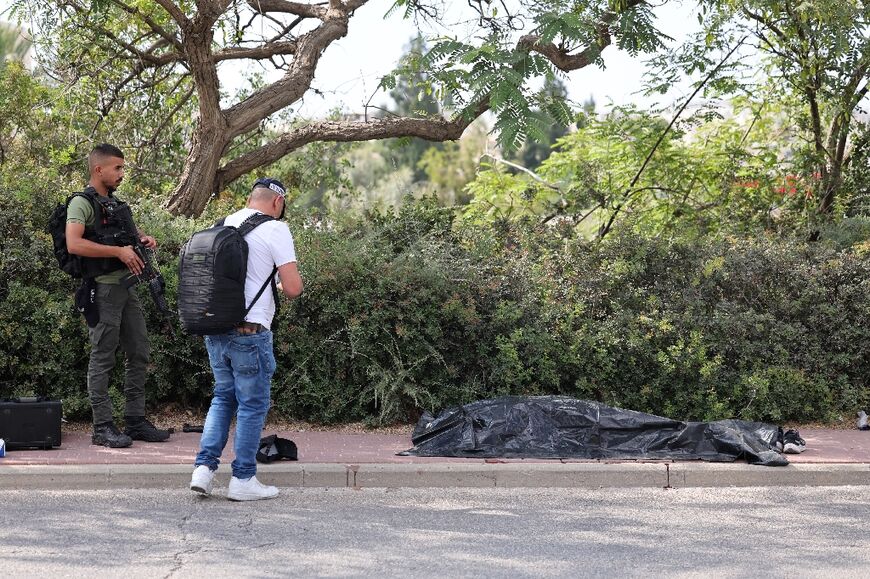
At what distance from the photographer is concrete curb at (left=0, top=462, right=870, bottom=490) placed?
657 centimetres

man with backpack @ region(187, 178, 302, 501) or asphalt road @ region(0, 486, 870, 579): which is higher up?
man with backpack @ region(187, 178, 302, 501)

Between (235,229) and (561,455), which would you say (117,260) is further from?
(561,455)

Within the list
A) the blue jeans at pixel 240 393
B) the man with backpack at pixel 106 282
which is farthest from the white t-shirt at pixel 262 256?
the man with backpack at pixel 106 282

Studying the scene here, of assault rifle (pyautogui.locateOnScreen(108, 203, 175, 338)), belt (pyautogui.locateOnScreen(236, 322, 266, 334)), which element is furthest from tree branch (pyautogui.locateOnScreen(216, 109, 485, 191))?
belt (pyautogui.locateOnScreen(236, 322, 266, 334))

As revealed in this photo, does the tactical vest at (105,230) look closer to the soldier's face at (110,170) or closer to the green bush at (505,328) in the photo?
the soldier's face at (110,170)

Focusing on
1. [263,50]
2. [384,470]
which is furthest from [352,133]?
[384,470]

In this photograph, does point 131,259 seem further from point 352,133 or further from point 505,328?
Result: point 352,133

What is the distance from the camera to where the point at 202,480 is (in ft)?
20.2

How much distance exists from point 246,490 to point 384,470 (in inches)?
42.6

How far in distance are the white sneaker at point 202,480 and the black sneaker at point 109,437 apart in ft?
4.45

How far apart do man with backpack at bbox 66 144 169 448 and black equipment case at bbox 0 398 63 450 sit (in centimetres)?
31

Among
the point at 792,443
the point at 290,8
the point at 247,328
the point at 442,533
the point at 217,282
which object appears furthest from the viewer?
the point at 290,8

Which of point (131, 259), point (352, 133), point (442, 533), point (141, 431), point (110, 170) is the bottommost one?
point (442, 533)

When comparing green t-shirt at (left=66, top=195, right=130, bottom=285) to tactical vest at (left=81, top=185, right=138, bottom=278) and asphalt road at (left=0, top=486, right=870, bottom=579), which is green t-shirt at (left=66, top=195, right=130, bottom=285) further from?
asphalt road at (left=0, top=486, right=870, bottom=579)
